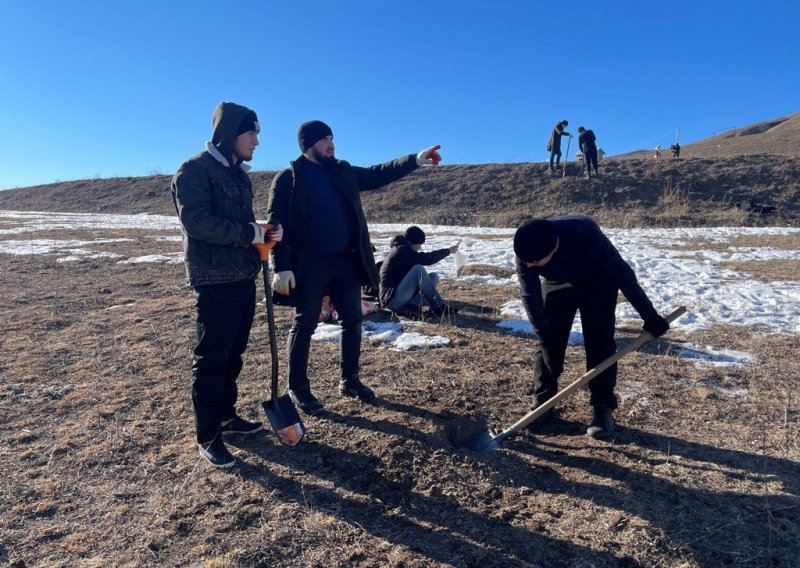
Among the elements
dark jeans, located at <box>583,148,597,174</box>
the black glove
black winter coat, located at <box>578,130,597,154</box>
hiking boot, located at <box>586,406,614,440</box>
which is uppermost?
black winter coat, located at <box>578,130,597,154</box>

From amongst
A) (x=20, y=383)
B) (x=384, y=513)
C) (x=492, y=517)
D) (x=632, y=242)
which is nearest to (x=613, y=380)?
(x=492, y=517)

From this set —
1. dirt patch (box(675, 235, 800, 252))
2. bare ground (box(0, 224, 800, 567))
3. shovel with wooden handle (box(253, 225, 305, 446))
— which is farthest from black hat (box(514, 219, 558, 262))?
dirt patch (box(675, 235, 800, 252))

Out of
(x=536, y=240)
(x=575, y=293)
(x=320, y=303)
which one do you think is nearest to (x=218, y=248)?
(x=320, y=303)

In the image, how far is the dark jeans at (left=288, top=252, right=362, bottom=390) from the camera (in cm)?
378

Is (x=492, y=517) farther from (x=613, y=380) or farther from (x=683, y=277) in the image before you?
(x=683, y=277)

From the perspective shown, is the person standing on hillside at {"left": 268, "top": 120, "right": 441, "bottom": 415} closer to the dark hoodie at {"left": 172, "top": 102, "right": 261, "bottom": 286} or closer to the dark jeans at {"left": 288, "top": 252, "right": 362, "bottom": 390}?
the dark jeans at {"left": 288, "top": 252, "right": 362, "bottom": 390}

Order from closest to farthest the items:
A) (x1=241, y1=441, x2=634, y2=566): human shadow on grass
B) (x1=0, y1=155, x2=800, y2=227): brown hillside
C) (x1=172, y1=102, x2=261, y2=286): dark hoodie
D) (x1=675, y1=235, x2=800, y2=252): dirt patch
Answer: (x1=241, y1=441, x2=634, y2=566): human shadow on grass
(x1=172, y1=102, x2=261, y2=286): dark hoodie
(x1=675, y1=235, x2=800, y2=252): dirt patch
(x1=0, y1=155, x2=800, y2=227): brown hillside

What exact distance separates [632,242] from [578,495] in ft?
34.5

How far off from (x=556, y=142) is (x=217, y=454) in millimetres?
21821

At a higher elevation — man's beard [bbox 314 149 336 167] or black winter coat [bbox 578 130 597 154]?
black winter coat [bbox 578 130 597 154]

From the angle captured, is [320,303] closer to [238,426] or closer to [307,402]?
[307,402]

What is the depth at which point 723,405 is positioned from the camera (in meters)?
3.94

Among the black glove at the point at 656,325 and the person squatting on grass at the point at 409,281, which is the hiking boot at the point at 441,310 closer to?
the person squatting on grass at the point at 409,281

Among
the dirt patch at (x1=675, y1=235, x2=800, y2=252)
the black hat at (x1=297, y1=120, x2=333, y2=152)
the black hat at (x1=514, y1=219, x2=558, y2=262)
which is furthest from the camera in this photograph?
the dirt patch at (x1=675, y1=235, x2=800, y2=252)
